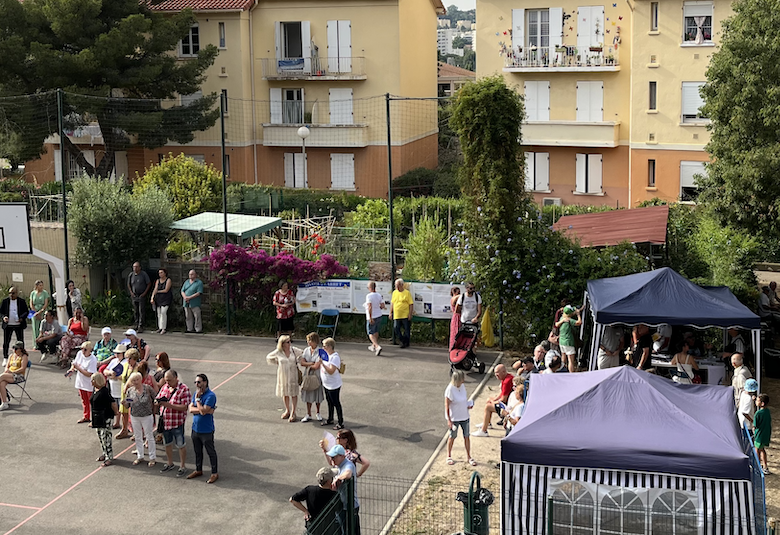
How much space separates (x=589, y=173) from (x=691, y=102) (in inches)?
203

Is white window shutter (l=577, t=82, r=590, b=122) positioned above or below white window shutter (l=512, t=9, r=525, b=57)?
below

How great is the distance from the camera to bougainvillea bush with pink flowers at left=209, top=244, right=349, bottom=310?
21453 mm

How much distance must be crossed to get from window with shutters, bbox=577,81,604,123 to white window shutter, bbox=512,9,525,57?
3020mm

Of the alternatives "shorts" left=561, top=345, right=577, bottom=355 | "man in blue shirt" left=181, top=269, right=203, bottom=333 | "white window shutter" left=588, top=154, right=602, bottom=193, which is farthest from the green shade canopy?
"white window shutter" left=588, top=154, right=602, bottom=193

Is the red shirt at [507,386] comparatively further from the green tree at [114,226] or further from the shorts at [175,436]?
the green tree at [114,226]

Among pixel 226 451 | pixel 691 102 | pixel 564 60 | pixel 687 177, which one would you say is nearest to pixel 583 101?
pixel 564 60

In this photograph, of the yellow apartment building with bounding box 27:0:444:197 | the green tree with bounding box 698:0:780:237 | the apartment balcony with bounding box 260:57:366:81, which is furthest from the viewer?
the apartment balcony with bounding box 260:57:366:81

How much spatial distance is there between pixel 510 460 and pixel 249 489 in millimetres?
4405

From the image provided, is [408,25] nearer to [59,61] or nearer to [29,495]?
[59,61]

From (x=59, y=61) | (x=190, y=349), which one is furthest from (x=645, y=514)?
(x=59, y=61)

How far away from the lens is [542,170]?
41.6m

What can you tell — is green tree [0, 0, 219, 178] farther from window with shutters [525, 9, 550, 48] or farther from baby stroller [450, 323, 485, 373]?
baby stroller [450, 323, 485, 373]

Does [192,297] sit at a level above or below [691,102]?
below

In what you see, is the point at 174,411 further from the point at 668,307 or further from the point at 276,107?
the point at 276,107
